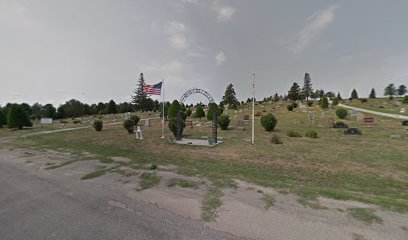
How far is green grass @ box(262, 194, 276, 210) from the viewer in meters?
4.93

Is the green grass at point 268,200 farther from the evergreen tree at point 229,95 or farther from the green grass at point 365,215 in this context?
the evergreen tree at point 229,95

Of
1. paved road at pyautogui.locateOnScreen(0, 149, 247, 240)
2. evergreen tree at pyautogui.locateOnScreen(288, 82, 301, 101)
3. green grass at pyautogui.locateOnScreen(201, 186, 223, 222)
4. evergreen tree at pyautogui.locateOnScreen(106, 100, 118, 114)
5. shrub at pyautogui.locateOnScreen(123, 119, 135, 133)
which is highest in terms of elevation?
evergreen tree at pyautogui.locateOnScreen(288, 82, 301, 101)

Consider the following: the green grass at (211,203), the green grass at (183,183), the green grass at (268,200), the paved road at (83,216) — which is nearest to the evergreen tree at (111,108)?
the paved road at (83,216)

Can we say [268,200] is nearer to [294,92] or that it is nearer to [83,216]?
[83,216]

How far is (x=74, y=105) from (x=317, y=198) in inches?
3045

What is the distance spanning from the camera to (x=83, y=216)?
4.63 metres

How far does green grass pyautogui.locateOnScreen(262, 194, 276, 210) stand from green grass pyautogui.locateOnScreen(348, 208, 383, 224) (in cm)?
164

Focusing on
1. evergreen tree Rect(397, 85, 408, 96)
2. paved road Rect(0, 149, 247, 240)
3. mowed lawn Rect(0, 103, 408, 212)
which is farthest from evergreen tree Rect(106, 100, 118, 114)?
evergreen tree Rect(397, 85, 408, 96)

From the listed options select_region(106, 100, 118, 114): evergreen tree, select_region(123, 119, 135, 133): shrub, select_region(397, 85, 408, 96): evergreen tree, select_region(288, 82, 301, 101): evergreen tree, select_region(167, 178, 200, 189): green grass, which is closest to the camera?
select_region(167, 178, 200, 189): green grass

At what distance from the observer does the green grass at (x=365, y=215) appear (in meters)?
4.16

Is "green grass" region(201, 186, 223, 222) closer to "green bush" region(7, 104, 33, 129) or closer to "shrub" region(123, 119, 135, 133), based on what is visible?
"shrub" region(123, 119, 135, 133)

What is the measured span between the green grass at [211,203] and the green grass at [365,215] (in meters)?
2.97

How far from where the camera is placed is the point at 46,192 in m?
6.11

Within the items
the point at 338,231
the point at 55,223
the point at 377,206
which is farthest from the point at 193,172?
the point at 377,206
